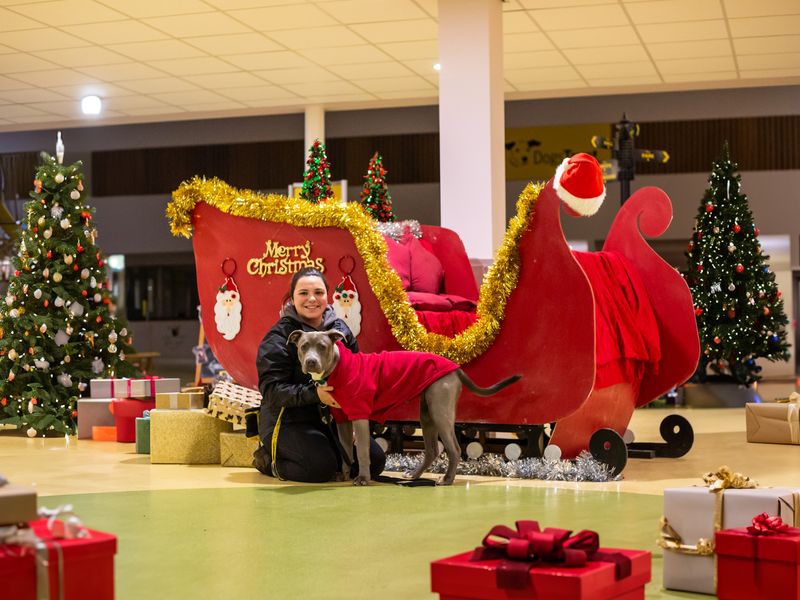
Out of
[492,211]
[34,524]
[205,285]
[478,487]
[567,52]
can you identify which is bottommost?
[478,487]

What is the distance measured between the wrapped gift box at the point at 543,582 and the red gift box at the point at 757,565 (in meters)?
0.48

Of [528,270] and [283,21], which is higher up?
[283,21]

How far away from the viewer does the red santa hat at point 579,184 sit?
5.28m

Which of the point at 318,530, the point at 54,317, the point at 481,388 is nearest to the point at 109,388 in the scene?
the point at 54,317

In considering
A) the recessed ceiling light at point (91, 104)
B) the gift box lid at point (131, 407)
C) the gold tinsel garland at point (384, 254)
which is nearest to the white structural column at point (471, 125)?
the gold tinsel garland at point (384, 254)

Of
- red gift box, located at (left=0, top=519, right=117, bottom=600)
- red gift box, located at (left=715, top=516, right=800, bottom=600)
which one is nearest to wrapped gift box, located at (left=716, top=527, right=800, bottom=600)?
red gift box, located at (left=715, top=516, right=800, bottom=600)

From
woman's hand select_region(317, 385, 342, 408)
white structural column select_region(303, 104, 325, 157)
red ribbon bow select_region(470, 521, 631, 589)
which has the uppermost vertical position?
white structural column select_region(303, 104, 325, 157)

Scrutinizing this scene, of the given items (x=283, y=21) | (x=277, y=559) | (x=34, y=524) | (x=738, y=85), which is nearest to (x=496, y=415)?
(x=277, y=559)

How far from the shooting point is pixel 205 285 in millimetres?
6375

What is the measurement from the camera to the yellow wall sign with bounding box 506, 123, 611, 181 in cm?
1544

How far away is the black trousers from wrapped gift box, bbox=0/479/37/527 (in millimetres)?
3109

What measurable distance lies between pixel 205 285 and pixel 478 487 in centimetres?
219

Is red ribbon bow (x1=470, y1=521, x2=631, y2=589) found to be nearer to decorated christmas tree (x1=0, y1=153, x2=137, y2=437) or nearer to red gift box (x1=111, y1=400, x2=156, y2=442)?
red gift box (x1=111, y1=400, x2=156, y2=442)

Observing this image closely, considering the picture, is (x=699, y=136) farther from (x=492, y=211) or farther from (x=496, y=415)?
(x=496, y=415)
